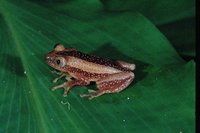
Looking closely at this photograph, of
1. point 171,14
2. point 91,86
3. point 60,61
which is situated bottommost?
point 91,86

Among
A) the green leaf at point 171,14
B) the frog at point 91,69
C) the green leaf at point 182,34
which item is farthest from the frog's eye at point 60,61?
the green leaf at point 182,34

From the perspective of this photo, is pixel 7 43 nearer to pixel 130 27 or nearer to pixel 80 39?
pixel 80 39

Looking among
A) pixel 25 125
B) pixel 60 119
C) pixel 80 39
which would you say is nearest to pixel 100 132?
pixel 60 119

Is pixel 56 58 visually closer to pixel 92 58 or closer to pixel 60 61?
pixel 60 61

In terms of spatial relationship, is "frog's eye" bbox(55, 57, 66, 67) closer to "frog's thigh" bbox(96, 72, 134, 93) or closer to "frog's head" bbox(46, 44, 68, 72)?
"frog's head" bbox(46, 44, 68, 72)

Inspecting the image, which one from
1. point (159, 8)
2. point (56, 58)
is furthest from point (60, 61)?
point (159, 8)

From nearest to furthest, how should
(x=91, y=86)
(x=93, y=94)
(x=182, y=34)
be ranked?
(x=93, y=94) → (x=91, y=86) → (x=182, y=34)

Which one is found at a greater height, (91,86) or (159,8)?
(159,8)

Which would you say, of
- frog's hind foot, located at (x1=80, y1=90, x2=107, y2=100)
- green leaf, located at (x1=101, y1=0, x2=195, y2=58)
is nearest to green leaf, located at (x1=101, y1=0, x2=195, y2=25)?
green leaf, located at (x1=101, y1=0, x2=195, y2=58)

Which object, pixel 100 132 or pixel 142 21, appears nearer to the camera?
pixel 100 132
